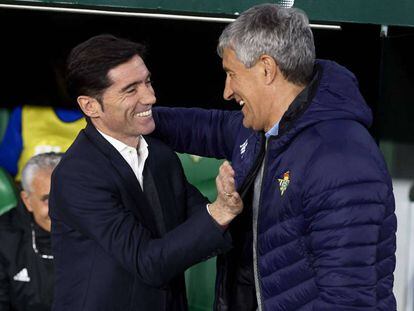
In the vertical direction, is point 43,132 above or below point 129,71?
below

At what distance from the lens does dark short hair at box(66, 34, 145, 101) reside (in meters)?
3.84

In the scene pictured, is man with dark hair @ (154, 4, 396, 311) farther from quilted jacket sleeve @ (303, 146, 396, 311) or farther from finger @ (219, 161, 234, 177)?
finger @ (219, 161, 234, 177)

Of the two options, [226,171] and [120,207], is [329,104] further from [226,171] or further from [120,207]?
[120,207]

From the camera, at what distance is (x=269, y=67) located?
3572 mm

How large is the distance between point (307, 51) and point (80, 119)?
2830 mm

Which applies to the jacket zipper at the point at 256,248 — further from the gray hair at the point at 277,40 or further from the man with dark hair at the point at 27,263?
the man with dark hair at the point at 27,263

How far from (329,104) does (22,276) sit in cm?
241

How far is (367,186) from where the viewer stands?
3373 millimetres

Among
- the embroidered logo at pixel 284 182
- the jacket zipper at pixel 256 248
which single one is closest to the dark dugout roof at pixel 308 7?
the jacket zipper at pixel 256 248

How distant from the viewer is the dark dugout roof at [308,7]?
479 cm

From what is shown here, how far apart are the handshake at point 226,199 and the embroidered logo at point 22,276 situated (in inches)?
77.0

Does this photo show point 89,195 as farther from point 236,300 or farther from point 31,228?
point 31,228

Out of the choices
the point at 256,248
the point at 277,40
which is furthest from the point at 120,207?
the point at 277,40

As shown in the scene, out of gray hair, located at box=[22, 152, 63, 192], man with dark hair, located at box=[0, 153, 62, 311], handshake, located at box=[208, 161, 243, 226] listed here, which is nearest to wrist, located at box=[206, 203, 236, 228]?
handshake, located at box=[208, 161, 243, 226]
